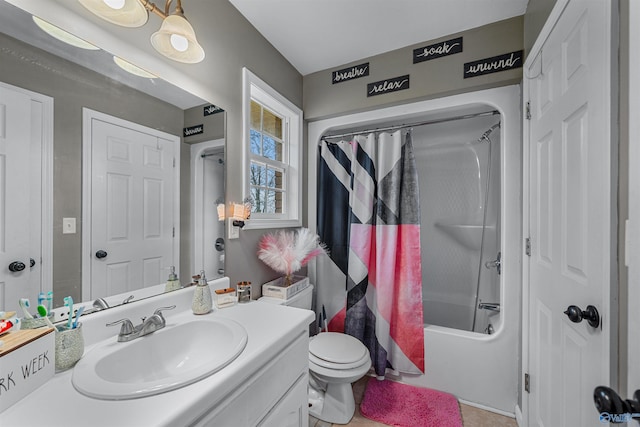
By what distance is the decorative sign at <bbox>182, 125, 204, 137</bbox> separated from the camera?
4.07ft

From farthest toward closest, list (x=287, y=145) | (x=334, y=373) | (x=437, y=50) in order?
(x=287, y=145)
(x=437, y=50)
(x=334, y=373)

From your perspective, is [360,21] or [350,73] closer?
[360,21]

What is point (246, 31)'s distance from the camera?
1.59 meters

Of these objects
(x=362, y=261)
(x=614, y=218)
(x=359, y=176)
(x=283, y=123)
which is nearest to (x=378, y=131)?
(x=359, y=176)

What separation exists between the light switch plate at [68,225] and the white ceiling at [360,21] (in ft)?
4.59

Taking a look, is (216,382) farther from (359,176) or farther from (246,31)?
(246,31)

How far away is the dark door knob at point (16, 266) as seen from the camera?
0.74 m

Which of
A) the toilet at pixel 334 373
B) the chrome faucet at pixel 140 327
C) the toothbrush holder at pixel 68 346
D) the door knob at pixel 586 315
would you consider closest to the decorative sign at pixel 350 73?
the toilet at pixel 334 373

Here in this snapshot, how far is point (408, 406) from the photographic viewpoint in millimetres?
1614

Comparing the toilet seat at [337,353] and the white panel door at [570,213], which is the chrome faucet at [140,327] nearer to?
the toilet seat at [337,353]

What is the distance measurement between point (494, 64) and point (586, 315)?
1.45m

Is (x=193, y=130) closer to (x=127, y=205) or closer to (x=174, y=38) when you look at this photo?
(x=174, y=38)

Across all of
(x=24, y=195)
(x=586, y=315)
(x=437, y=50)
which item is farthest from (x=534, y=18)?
(x=24, y=195)

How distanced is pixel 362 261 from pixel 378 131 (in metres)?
1.01
